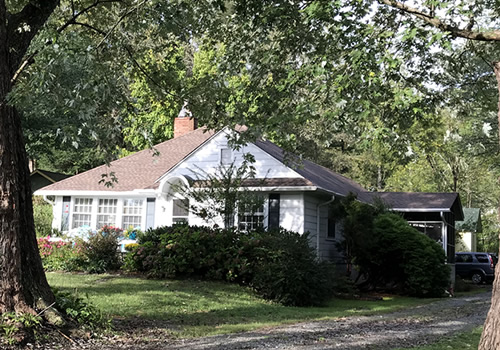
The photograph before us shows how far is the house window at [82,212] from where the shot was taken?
882 inches

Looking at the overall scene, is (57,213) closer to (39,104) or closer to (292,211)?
(292,211)

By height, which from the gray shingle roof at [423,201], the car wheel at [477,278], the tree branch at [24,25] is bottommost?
the car wheel at [477,278]

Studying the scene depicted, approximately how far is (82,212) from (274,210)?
8705 mm

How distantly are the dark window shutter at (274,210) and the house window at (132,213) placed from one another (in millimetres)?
6000

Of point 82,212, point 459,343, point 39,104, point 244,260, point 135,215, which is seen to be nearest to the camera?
point 459,343

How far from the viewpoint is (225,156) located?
63.6 ft

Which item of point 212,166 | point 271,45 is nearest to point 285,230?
point 212,166

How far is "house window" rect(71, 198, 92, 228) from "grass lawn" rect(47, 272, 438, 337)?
19.5ft

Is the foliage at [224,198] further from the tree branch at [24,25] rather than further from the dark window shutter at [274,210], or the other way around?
the tree branch at [24,25]

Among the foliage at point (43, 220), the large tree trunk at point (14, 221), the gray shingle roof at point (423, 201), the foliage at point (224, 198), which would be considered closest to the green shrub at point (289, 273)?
the foliage at point (224, 198)

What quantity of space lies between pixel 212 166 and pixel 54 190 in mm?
7392

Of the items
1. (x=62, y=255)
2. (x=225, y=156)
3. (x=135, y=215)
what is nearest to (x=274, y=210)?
(x=225, y=156)

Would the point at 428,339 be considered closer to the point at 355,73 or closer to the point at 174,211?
the point at 355,73

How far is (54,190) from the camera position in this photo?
22.4 metres
